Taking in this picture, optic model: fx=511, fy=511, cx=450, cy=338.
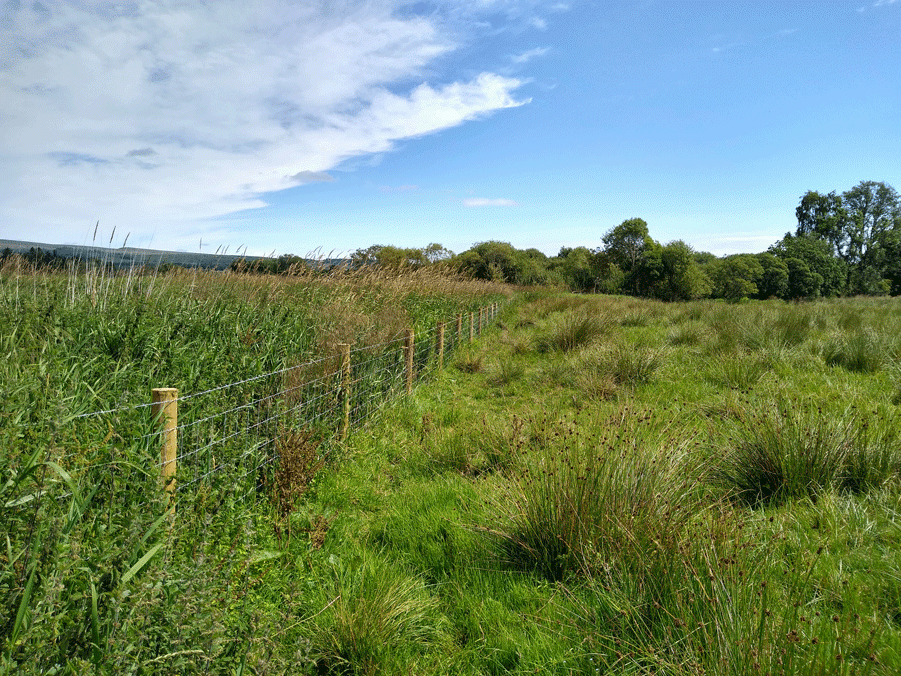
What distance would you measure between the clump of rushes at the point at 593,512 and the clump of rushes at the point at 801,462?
85cm

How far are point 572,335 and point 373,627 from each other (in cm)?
829

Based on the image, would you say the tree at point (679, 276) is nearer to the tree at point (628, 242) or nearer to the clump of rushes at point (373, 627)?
the tree at point (628, 242)

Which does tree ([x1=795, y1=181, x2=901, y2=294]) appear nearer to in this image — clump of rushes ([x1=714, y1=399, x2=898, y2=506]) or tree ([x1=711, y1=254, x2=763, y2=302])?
tree ([x1=711, y1=254, x2=763, y2=302])

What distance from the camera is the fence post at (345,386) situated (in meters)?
4.71

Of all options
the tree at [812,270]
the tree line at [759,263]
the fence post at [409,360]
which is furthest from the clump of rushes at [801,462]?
the tree at [812,270]

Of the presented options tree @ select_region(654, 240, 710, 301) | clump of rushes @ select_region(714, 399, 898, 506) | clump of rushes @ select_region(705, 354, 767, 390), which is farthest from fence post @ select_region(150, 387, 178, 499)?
tree @ select_region(654, 240, 710, 301)

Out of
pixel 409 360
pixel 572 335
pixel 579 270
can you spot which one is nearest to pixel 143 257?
pixel 409 360

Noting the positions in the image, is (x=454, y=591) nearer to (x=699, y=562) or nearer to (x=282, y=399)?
(x=699, y=562)

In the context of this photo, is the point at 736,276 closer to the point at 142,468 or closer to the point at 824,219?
the point at 824,219

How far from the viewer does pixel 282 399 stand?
3973 millimetres

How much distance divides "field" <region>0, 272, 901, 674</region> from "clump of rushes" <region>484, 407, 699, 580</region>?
0.02 meters

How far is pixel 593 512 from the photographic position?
270 cm

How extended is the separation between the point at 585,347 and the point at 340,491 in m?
6.49

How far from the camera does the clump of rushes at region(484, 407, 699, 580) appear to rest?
2512mm
